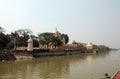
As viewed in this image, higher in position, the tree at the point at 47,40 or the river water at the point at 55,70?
the tree at the point at 47,40

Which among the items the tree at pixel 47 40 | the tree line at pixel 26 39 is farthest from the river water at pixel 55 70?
the tree at pixel 47 40

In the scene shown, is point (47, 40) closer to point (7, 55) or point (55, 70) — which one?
point (7, 55)

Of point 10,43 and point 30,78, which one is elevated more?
point 10,43

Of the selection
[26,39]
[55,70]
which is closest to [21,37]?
[26,39]

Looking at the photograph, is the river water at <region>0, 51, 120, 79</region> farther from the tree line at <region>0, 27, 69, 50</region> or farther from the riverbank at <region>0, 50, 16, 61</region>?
the tree line at <region>0, 27, 69, 50</region>

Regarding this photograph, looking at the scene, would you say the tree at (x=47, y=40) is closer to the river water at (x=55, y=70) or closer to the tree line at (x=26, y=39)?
the tree line at (x=26, y=39)

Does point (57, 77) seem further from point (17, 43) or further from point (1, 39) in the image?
point (17, 43)

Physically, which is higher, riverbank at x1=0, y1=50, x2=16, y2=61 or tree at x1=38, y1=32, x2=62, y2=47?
tree at x1=38, y1=32, x2=62, y2=47

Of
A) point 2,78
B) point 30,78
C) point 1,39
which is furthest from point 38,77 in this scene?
point 1,39

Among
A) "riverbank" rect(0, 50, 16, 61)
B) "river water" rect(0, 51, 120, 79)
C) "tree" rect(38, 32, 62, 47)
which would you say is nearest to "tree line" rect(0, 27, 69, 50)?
"tree" rect(38, 32, 62, 47)

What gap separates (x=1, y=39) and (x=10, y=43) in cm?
1668

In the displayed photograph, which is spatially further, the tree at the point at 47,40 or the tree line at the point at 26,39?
the tree at the point at 47,40

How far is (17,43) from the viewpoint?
254 ft

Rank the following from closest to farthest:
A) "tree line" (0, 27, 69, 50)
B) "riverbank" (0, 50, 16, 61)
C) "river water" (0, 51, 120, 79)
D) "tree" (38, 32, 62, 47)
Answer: "river water" (0, 51, 120, 79) < "riverbank" (0, 50, 16, 61) < "tree line" (0, 27, 69, 50) < "tree" (38, 32, 62, 47)
